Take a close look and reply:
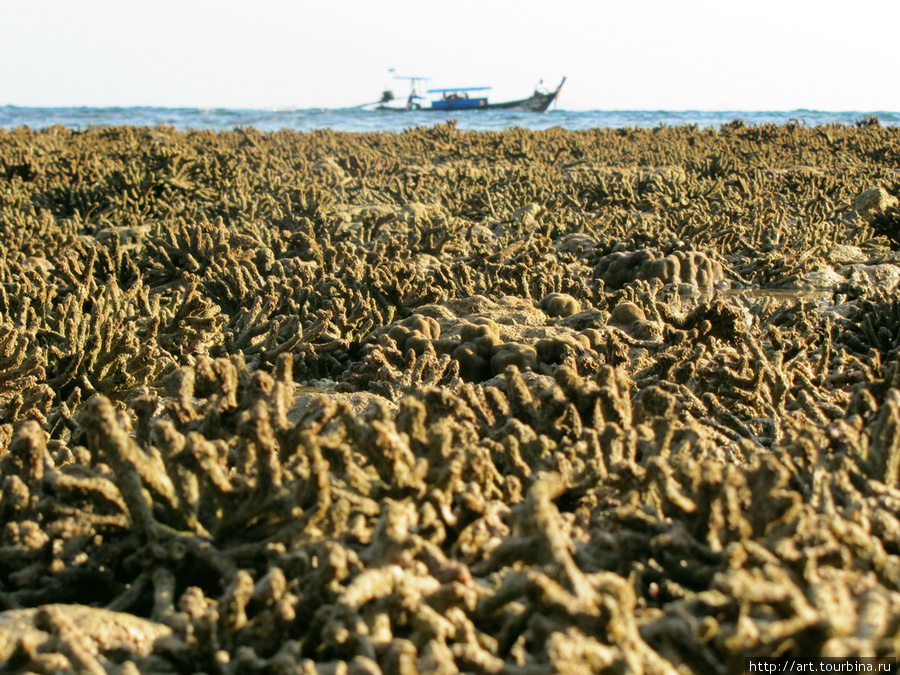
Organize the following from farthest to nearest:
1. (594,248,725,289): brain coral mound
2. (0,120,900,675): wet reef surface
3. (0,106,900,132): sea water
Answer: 1. (0,106,900,132): sea water
2. (594,248,725,289): brain coral mound
3. (0,120,900,675): wet reef surface

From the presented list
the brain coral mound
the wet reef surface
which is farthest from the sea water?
the wet reef surface

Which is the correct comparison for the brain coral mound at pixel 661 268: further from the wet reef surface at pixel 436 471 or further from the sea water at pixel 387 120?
the sea water at pixel 387 120

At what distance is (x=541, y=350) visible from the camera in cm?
411

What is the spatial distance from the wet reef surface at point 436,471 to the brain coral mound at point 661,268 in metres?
0.05

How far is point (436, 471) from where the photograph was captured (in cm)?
197

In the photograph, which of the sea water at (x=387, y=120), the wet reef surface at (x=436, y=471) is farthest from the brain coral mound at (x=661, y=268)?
the sea water at (x=387, y=120)

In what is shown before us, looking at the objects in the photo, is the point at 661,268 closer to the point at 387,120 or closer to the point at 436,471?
the point at 436,471

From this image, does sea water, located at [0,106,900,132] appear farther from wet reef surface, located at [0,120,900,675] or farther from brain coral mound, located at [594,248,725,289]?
wet reef surface, located at [0,120,900,675]

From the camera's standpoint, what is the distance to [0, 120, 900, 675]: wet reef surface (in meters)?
1.46

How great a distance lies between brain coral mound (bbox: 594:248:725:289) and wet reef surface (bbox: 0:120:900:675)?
5 centimetres

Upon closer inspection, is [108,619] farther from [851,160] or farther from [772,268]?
[851,160]

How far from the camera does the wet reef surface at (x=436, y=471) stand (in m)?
1.46

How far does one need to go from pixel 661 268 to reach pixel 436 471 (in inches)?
192

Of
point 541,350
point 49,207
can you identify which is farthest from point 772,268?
point 49,207
